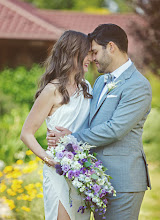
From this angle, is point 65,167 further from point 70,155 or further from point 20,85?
point 20,85

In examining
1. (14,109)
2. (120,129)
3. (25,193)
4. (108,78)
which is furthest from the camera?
(14,109)

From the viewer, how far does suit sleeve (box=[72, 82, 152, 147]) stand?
10.4 feet

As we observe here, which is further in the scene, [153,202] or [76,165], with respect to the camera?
[153,202]

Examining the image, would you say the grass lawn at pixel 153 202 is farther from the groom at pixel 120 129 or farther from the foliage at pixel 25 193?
the groom at pixel 120 129

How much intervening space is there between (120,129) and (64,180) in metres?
0.68

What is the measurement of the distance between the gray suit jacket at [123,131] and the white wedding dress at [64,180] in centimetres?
15

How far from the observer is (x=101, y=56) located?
3.48m

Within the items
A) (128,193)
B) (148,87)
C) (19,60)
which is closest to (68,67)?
(148,87)

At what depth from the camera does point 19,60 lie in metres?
16.7

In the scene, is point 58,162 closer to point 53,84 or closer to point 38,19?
point 53,84

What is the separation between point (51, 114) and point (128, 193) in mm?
949

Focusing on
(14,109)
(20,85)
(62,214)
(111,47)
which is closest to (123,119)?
(111,47)

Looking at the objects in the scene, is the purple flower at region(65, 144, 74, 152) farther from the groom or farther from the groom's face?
the groom's face

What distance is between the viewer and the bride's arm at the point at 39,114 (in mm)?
3318
